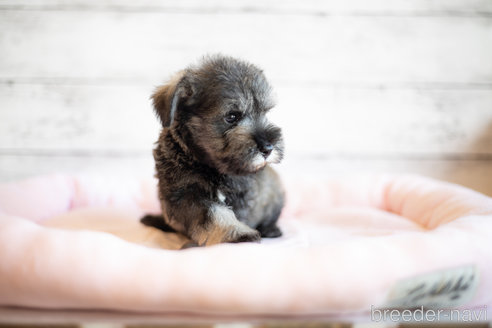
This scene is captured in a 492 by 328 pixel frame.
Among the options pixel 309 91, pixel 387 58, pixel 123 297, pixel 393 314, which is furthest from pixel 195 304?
pixel 387 58

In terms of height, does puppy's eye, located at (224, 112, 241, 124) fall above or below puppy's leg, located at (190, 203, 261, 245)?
above

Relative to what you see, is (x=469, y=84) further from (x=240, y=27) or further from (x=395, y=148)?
(x=240, y=27)

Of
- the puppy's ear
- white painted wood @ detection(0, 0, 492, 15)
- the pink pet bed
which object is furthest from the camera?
white painted wood @ detection(0, 0, 492, 15)

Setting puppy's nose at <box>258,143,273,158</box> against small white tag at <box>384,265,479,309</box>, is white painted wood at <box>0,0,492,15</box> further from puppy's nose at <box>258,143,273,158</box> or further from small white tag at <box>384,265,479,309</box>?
small white tag at <box>384,265,479,309</box>

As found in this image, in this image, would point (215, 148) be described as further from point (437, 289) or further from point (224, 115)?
point (437, 289)

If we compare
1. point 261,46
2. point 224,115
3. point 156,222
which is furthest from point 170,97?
point 261,46

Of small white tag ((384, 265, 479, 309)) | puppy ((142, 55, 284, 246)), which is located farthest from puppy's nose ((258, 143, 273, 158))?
small white tag ((384, 265, 479, 309))
